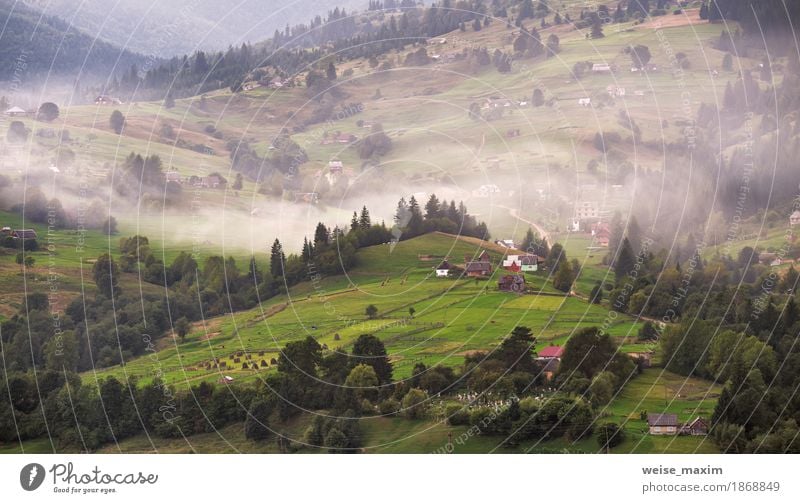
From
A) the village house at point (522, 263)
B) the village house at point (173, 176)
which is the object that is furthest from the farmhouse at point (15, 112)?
the village house at point (522, 263)

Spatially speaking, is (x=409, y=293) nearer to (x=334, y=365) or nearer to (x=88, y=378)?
(x=334, y=365)

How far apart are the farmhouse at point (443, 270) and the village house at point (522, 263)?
330 cm

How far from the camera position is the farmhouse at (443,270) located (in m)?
82.6

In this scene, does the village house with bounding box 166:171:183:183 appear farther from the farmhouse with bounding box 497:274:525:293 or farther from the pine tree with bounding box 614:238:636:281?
the pine tree with bounding box 614:238:636:281

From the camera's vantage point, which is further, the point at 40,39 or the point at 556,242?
the point at 40,39

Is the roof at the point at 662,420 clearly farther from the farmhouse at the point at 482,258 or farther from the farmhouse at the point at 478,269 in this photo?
the farmhouse at the point at 482,258

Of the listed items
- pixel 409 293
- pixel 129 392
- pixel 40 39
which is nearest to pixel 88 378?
pixel 129 392

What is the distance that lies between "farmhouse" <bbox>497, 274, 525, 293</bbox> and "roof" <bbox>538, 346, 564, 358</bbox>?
7554mm

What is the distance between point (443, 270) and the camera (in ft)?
271

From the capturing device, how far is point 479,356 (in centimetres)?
7294

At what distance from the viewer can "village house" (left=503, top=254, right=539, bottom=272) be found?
8362 cm

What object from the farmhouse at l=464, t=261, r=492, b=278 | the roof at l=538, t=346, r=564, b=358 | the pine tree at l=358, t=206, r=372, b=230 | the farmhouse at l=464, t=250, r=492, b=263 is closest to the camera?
the roof at l=538, t=346, r=564, b=358

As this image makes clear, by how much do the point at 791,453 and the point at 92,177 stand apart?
51.7 meters

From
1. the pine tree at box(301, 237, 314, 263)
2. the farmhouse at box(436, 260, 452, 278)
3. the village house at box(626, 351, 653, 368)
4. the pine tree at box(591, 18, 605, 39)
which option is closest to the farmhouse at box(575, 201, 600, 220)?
the farmhouse at box(436, 260, 452, 278)
